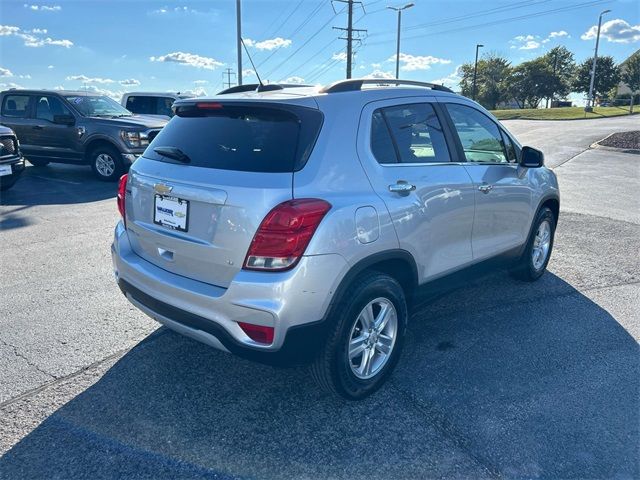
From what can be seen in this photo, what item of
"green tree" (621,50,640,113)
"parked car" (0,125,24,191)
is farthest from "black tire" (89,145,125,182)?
"green tree" (621,50,640,113)

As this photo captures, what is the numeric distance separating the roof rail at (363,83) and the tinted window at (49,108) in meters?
9.53

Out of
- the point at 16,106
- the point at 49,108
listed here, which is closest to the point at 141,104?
the point at 16,106

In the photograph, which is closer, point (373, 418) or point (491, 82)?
point (373, 418)

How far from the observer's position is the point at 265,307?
253 cm

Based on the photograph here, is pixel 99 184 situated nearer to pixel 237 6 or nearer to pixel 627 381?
pixel 627 381

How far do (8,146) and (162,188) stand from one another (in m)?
7.52

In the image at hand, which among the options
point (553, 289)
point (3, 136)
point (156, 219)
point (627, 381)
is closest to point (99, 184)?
point (3, 136)

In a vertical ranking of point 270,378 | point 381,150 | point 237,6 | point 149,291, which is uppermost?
point 237,6

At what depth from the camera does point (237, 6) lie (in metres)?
22.3

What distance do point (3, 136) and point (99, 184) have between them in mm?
2035

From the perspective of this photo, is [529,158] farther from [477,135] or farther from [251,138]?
[251,138]

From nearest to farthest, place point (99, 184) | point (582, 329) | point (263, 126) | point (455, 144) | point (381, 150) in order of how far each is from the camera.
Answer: point (263, 126) < point (381, 150) < point (455, 144) < point (582, 329) < point (99, 184)

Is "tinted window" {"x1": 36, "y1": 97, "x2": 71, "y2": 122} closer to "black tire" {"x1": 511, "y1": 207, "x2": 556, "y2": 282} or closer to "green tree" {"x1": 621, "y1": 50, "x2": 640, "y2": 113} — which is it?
"black tire" {"x1": 511, "y1": 207, "x2": 556, "y2": 282}

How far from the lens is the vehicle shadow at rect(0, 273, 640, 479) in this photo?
253cm
